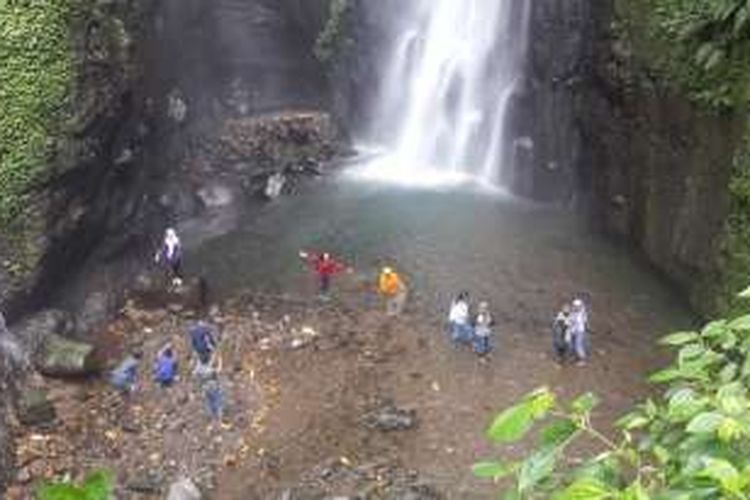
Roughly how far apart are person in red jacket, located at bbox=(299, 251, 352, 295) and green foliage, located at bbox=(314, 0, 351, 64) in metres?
10.2

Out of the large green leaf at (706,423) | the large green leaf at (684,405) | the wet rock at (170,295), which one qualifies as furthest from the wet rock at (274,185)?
the large green leaf at (706,423)

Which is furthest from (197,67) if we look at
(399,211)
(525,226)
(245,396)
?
(245,396)

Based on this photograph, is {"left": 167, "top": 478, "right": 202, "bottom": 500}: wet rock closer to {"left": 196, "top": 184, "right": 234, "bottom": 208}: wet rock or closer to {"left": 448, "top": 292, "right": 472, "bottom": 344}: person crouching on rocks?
{"left": 448, "top": 292, "right": 472, "bottom": 344}: person crouching on rocks

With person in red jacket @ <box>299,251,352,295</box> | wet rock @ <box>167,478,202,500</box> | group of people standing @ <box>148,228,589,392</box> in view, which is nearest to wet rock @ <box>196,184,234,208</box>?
group of people standing @ <box>148,228,589,392</box>

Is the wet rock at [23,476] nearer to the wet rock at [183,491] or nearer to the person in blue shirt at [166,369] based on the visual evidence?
the wet rock at [183,491]

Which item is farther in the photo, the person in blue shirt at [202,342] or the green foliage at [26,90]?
the green foliage at [26,90]

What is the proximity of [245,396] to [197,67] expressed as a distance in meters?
14.0

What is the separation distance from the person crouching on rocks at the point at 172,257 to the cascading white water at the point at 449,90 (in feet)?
25.9

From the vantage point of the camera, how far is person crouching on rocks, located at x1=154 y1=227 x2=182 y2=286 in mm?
24188

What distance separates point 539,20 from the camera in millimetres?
29312

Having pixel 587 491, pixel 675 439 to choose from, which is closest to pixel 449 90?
pixel 675 439

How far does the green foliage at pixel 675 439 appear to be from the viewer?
353cm

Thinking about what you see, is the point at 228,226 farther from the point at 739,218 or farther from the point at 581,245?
the point at 739,218

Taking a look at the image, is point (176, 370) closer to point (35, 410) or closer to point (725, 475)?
point (35, 410)
